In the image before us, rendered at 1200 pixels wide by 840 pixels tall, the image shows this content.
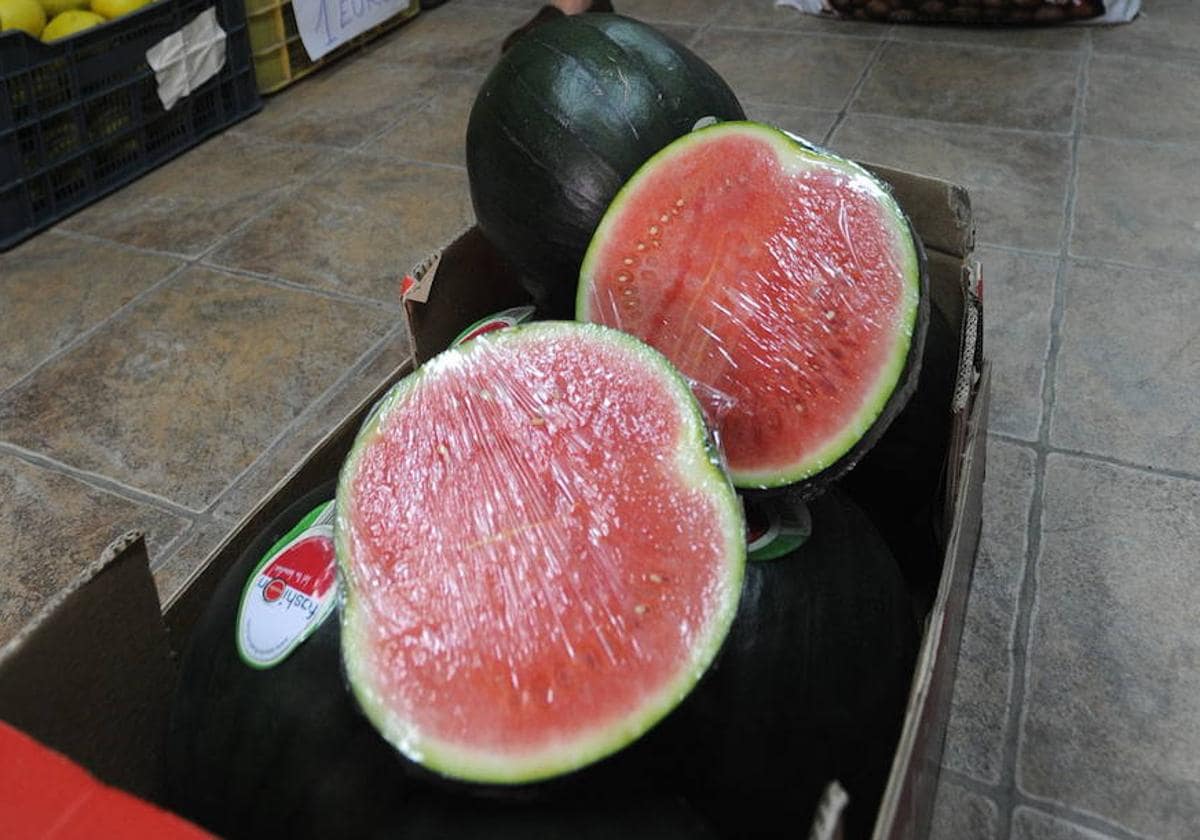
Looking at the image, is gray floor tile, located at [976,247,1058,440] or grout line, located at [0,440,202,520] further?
gray floor tile, located at [976,247,1058,440]

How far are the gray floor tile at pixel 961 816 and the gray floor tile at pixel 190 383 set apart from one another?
100 centimetres

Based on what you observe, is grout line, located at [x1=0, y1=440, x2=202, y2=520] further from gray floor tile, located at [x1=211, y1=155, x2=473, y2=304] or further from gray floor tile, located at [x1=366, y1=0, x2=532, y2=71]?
gray floor tile, located at [x1=366, y1=0, x2=532, y2=71]

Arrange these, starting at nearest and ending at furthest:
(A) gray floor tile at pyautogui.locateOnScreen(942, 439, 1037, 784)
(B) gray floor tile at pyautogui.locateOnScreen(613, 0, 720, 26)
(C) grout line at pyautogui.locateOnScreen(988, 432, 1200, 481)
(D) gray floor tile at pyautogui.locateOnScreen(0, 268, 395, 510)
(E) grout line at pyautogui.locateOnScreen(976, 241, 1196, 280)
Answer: (A) gray floor tile at pyautogui.locateOnScreen(942, 439, 1037, 784) → (C) grout line at pyautogui.locateOnScreen(988, 432, 1200, 481) → (D) gray floor tile at pyautogui.locateOnScreen(0, 268, 395, 510) → (E) grout line at pyautogui.locateOnScreen(976, 241, 1196, 280) → (B) gray floor tile at pyautogui.locateOnScreen(613, 0, 720, 26)

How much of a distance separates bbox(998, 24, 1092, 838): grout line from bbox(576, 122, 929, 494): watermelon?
19.8 inches

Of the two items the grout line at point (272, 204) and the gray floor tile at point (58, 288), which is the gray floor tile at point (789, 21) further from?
the gray floor tile at point (58, 288)

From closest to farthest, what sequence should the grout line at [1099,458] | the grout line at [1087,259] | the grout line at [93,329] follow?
the grout line at [1099,458] < the grout line at [93,329] < the grout line at [1087,259]

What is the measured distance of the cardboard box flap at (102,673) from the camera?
0.62 meters

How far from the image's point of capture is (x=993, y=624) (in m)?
1.17

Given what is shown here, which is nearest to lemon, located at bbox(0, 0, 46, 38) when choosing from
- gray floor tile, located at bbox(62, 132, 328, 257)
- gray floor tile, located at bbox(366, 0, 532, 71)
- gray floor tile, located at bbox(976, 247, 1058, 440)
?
gray floor tile, located at bbox(62, 132, 328, 257)

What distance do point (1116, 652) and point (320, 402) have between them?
114 cm

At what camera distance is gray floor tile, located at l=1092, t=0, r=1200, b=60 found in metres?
2.61

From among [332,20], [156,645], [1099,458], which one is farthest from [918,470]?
[332,20]

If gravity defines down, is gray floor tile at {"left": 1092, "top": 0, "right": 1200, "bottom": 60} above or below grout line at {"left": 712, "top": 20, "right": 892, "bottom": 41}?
above

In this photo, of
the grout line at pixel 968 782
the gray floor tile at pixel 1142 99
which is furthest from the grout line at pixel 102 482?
the gray floor tile at pixel 1142 99
